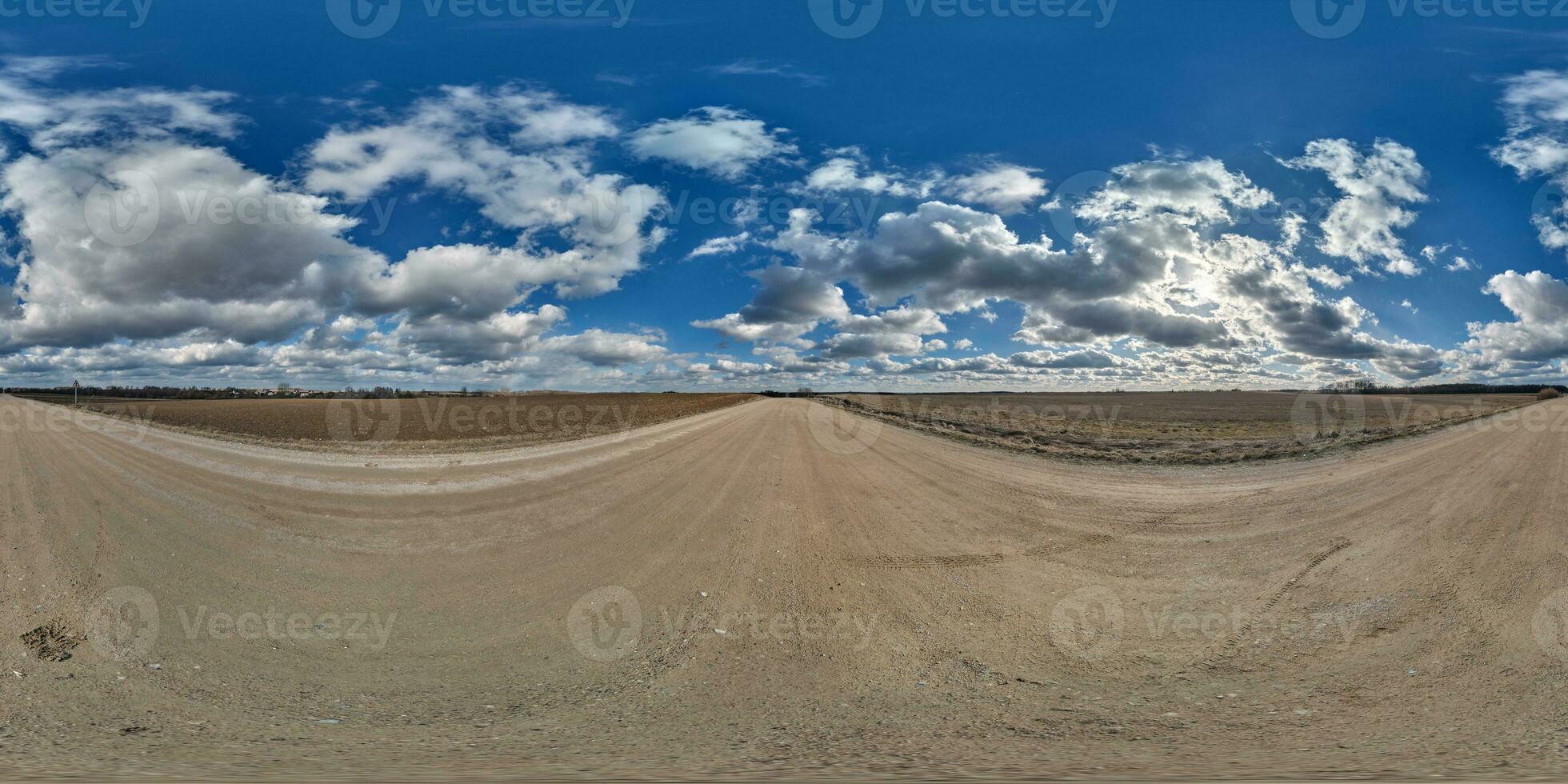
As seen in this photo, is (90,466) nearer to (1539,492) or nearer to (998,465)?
(998,465)

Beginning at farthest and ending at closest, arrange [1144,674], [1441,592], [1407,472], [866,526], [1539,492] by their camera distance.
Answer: [1407,472] → [1539,492] → [866,526] → [1441,592] → [1144,674]

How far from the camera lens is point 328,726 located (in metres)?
5.14

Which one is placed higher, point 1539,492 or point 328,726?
point 1539,492

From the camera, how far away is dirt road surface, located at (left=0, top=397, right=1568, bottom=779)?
15.4ft

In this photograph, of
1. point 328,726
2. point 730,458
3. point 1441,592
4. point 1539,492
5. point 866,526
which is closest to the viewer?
point 328,726

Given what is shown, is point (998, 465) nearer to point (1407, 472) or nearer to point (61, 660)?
point (1407, 472)

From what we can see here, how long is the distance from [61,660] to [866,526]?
8980 millimetres

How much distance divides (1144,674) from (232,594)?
31.3 ft

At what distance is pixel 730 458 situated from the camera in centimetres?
1958

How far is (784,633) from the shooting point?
669 cm

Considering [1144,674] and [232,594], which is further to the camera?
[232,594]

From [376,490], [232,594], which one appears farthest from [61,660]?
[376,490]

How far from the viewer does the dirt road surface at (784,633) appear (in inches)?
185

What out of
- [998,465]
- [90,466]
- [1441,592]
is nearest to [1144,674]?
[1441,592]
